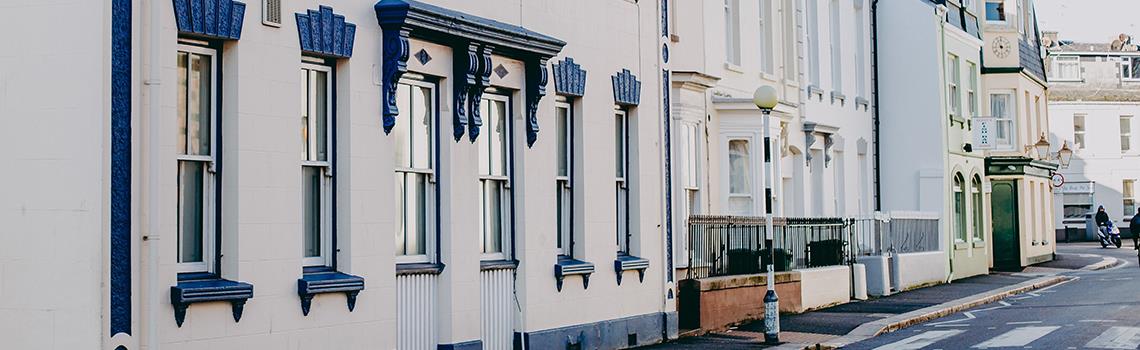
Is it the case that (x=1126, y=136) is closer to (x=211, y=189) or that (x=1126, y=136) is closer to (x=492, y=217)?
(x=492, y=217)

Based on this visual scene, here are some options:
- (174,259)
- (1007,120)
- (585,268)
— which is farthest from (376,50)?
(1007,120)

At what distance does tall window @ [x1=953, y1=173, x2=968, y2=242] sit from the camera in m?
38.1

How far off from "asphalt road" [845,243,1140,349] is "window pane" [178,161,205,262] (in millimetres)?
10083

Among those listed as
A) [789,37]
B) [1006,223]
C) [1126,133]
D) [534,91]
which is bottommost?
[1006,223]

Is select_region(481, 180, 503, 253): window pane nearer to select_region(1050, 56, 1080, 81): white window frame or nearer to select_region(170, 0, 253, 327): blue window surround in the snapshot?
select_region(170, 0, 253, 327): blue window surround

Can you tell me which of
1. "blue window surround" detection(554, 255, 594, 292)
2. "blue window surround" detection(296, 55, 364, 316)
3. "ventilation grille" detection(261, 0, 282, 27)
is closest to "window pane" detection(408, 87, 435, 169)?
"blue window surround" detection(296, 55, 364, 316)

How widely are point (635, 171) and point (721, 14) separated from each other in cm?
714

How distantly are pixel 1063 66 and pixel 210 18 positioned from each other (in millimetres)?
66818

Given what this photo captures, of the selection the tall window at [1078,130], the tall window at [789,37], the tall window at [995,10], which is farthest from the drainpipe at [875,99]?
the tall window at [1078,130]

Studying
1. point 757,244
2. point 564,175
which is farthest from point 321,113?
point 757,244

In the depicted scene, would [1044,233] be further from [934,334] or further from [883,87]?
[934,334]

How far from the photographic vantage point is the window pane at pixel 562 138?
16.9m

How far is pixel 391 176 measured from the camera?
527 inches

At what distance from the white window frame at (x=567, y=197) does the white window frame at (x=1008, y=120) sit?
27.8 metres
